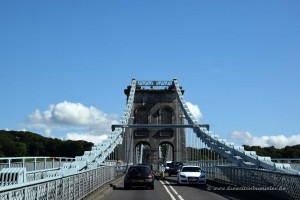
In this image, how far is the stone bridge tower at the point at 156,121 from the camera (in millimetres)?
90562

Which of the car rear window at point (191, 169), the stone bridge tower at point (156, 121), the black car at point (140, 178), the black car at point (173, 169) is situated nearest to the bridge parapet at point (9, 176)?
the black car at point (140, 178)

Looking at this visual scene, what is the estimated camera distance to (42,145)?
120 metres

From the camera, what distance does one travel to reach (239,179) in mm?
25719

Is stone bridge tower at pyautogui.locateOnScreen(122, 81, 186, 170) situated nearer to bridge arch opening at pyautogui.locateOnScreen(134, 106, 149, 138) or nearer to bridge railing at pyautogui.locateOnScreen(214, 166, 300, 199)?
bridge arch opening at pyautogui.locateOnScreen(134, 106, 149, 138)

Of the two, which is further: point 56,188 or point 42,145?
point 42,145

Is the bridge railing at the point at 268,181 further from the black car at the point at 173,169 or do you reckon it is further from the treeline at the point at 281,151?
the treeline at the point at 281,151

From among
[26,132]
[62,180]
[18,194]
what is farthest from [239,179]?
[26,132]

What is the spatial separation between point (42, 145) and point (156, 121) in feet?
135

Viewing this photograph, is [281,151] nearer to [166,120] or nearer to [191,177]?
[166,120]

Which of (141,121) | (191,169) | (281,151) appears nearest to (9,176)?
(191,169)

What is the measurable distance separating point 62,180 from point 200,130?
173 feet

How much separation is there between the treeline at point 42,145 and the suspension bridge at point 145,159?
1931 cm

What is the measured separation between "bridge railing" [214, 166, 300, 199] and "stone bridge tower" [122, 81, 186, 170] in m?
61.8

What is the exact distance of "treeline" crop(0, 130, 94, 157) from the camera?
340 ft
